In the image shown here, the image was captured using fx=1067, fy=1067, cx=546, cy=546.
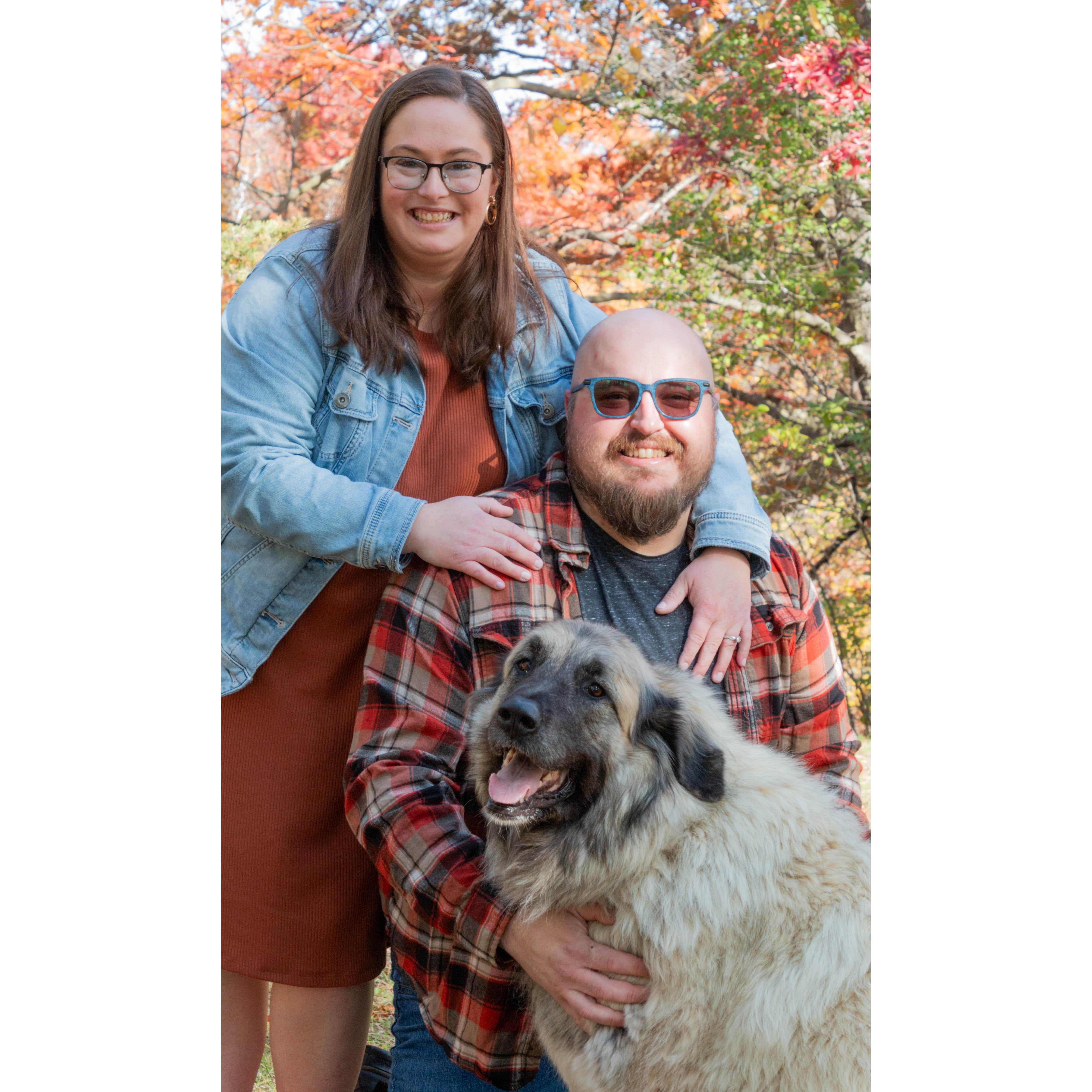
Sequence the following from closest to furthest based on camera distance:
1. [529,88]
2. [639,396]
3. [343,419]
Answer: [639,396], [343,419], [529,88]

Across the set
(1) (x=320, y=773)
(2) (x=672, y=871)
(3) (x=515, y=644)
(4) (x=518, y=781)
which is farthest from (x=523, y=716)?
(1) (x=320, y=773)

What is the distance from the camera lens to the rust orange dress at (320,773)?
2.72m

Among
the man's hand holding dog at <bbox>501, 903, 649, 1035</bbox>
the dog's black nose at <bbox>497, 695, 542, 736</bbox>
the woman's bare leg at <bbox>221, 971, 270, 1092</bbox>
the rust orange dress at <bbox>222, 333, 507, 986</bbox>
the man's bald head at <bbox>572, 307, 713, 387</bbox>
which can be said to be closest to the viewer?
the dog's black nose at <bbox>497, 695, 542, 736</bbox>

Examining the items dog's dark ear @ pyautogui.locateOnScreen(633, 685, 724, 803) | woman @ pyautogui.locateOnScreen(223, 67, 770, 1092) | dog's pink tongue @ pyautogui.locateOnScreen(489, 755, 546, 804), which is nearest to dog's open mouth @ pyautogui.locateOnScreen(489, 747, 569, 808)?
dog's pink tongue @ pyautogui.locateOnScreen(489, 755, 546, 804)

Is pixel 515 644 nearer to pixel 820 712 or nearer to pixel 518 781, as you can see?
pixel 518 781

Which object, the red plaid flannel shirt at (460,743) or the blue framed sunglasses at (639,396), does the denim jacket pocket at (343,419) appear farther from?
the blue framed sunglasses at (639,396)

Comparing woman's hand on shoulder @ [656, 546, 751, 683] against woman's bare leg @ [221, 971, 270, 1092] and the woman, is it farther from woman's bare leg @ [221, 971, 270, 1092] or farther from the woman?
woman's bare leg @ [221, 971, 270, 1092]

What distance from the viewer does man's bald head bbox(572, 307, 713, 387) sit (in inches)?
101

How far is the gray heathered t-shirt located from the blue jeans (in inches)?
40.2

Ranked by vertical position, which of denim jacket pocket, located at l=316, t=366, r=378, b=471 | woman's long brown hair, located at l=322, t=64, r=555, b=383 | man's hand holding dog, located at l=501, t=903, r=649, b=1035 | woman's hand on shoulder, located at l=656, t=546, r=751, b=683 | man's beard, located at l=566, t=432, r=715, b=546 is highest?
woman's long brown hair, located at l=322, t=64, r=555, b=383

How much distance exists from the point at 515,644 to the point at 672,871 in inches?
23.9

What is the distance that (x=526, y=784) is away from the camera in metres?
2.23

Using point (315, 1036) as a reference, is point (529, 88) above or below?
above
